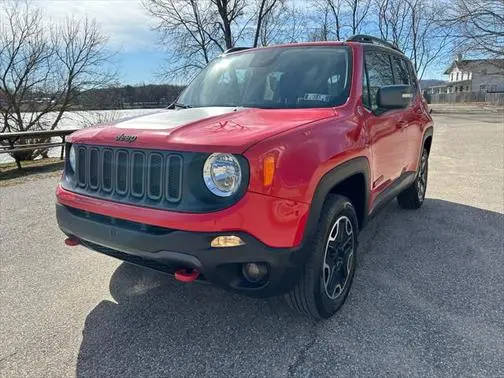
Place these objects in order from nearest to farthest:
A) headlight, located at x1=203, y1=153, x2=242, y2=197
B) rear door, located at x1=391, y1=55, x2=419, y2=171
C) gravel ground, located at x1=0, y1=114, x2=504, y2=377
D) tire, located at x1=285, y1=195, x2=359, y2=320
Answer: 1. headlight, located at x1=203, y1=153, x2=242, y2=197
2. gravel ground, located at x1=0, y1=114, x2=504, y2=377
3. tire, located at x1=285, y1=195, x2=359, y2=320
4. rear door, located at x1=391, y1=55, x2=419, y2=171

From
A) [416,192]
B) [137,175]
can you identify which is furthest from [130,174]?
[416,192]

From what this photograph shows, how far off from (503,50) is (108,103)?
2635 cm

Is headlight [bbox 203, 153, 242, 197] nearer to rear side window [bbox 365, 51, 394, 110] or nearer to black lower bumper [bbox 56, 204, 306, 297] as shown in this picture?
black lower bumper [bbox 56, 204, 306, 297]

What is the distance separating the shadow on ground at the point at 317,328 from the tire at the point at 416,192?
157 centimetres

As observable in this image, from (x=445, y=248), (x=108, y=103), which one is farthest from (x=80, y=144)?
(x=108, y=103)

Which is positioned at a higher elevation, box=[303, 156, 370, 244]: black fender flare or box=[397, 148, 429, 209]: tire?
box=[303, 156, 370, 244]: black fender flare

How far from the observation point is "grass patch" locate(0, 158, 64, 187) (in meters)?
8.23

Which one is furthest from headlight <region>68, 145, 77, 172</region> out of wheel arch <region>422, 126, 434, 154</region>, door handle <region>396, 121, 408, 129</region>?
wheel arch <region>422, 126, 434, 154</region>

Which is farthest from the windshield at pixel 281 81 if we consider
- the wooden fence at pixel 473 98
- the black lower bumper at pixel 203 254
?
the wooden fence at pixel 473 98

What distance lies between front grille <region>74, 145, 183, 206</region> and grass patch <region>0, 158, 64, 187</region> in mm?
6070

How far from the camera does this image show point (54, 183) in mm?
7730

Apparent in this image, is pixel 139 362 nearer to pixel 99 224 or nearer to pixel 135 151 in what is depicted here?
pixel 99 224

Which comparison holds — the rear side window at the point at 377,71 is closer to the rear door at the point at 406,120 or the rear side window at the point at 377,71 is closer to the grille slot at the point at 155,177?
the rear door at the point at 406,120

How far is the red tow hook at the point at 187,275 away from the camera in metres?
2.31
